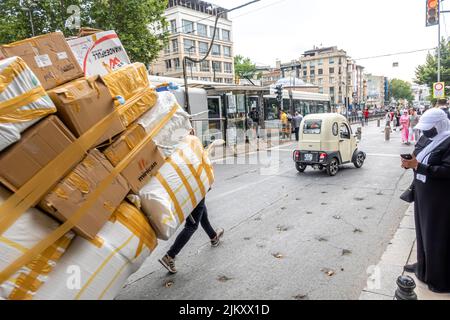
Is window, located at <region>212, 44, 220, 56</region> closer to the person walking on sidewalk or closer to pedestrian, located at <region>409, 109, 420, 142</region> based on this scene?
pedestrian, located at <region>409, 109, 420, 142</region>

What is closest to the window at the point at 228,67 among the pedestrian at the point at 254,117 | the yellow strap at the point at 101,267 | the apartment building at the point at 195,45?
the apartment building at the point at 195,45

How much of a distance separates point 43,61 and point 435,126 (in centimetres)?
339

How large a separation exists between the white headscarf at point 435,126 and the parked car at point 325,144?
19.2 feet

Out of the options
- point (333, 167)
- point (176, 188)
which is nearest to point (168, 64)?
point (333, 167)

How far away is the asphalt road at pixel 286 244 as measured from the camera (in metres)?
3.35

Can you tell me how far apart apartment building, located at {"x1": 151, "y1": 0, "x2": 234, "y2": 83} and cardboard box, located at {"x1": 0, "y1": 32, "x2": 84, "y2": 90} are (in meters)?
48.6

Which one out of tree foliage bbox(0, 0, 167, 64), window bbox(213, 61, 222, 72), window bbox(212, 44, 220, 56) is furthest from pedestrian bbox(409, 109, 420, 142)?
window bbox(212, 44, 220, 56)

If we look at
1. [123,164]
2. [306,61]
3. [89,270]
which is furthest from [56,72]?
[306,61]

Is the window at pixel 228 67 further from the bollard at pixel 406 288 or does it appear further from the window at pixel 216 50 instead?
the bollard at pixel 406 288

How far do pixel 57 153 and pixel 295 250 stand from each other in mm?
3365

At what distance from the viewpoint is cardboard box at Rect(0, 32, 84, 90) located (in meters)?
2.03

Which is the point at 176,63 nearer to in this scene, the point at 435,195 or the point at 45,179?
the point at 435,195

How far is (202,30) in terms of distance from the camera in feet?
185
